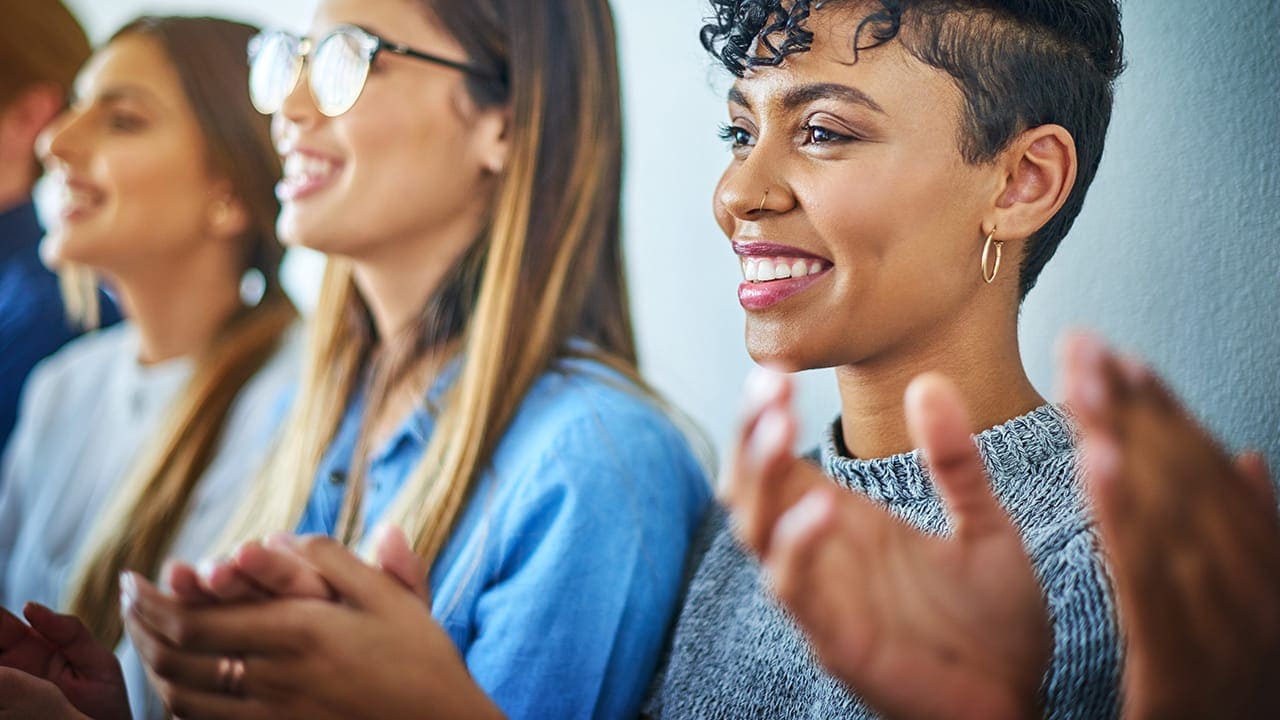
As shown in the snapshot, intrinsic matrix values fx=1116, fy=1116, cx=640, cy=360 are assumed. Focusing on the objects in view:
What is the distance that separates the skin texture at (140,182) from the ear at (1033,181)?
1.53 meters

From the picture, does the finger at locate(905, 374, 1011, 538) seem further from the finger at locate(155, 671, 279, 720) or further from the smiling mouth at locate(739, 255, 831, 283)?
the finger at locate(155, 671, 279, 720)

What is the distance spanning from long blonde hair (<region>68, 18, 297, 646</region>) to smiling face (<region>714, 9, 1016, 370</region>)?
4.05ft

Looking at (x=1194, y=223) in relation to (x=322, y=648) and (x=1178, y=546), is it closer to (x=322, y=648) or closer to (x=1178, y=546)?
(x=1178, y=546)

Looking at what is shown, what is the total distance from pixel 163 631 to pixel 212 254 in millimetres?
1275

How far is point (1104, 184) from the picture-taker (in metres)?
1.05

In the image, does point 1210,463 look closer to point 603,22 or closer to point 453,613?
point 453,613

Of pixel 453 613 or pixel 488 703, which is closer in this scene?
pixel 488 703

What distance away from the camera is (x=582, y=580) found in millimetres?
1188

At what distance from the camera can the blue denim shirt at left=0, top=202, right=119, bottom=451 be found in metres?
2.37

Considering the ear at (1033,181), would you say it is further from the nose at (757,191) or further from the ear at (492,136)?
the ear at (492,136)

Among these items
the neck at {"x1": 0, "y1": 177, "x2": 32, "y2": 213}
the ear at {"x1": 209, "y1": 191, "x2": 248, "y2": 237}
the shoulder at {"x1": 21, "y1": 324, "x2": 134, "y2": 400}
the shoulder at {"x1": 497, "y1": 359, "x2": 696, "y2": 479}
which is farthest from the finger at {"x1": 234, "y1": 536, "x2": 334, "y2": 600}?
the neck at {"x1": 0, "y1": 177, "x2": 32, "y2": 213}

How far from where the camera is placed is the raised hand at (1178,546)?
1.85ft

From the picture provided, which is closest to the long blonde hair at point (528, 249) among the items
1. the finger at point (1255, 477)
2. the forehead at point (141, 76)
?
the forehead at point (141, 76)

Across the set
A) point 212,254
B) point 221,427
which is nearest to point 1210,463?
point 221,427
